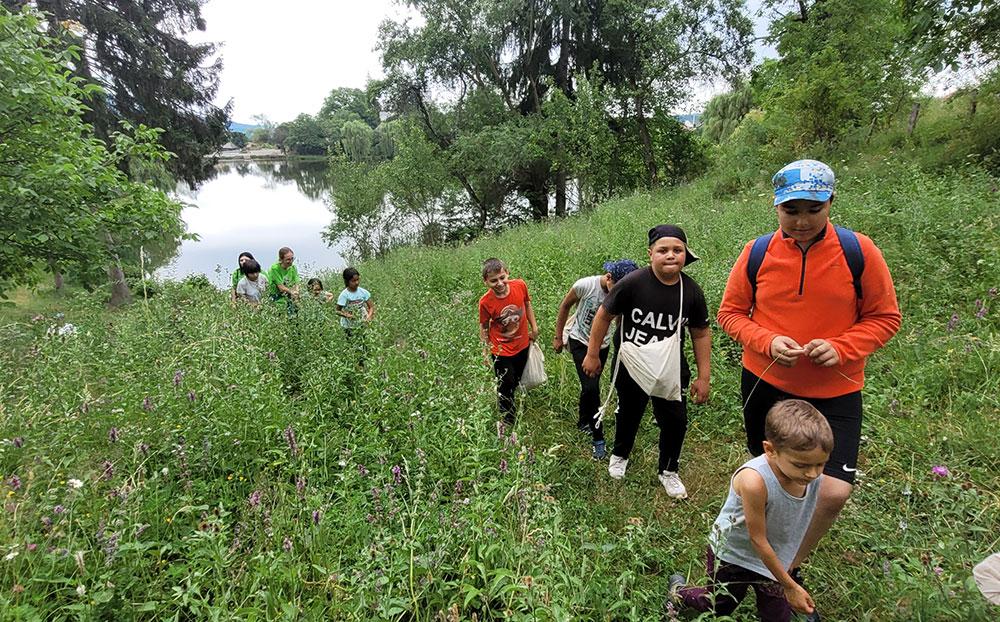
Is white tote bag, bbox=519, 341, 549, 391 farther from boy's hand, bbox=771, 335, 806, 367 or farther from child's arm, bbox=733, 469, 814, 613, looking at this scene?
child's arm, bbox=733, 469, 814, 613

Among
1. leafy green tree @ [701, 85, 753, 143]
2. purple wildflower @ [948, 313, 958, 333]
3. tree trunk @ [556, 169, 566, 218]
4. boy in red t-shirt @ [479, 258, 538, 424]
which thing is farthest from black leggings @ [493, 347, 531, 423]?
leafy green tree @ [701, 85, 753, 143]

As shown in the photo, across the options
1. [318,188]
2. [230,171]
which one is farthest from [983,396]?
[230,171]

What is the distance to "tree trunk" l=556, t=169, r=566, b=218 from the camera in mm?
19472

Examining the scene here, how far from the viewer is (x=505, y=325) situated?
3732 millimetres

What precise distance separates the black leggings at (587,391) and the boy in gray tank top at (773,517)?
1567 millimetres

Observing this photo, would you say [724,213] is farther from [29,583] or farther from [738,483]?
[29,583]

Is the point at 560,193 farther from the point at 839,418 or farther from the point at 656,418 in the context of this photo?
the point at 839,418

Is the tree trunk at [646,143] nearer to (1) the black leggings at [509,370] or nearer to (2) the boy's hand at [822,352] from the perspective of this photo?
(1) the black leggings at [509,370]

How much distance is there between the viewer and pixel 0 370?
3.17 meters

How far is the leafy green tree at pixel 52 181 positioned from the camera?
14.9 ft

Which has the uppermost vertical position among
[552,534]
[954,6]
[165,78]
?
[165,78]

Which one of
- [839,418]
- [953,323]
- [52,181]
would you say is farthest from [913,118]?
→ [52,181]

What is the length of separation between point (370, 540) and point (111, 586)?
84cm

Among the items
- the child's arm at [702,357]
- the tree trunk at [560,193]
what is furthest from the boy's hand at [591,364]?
the tree trunk at [560,193]
